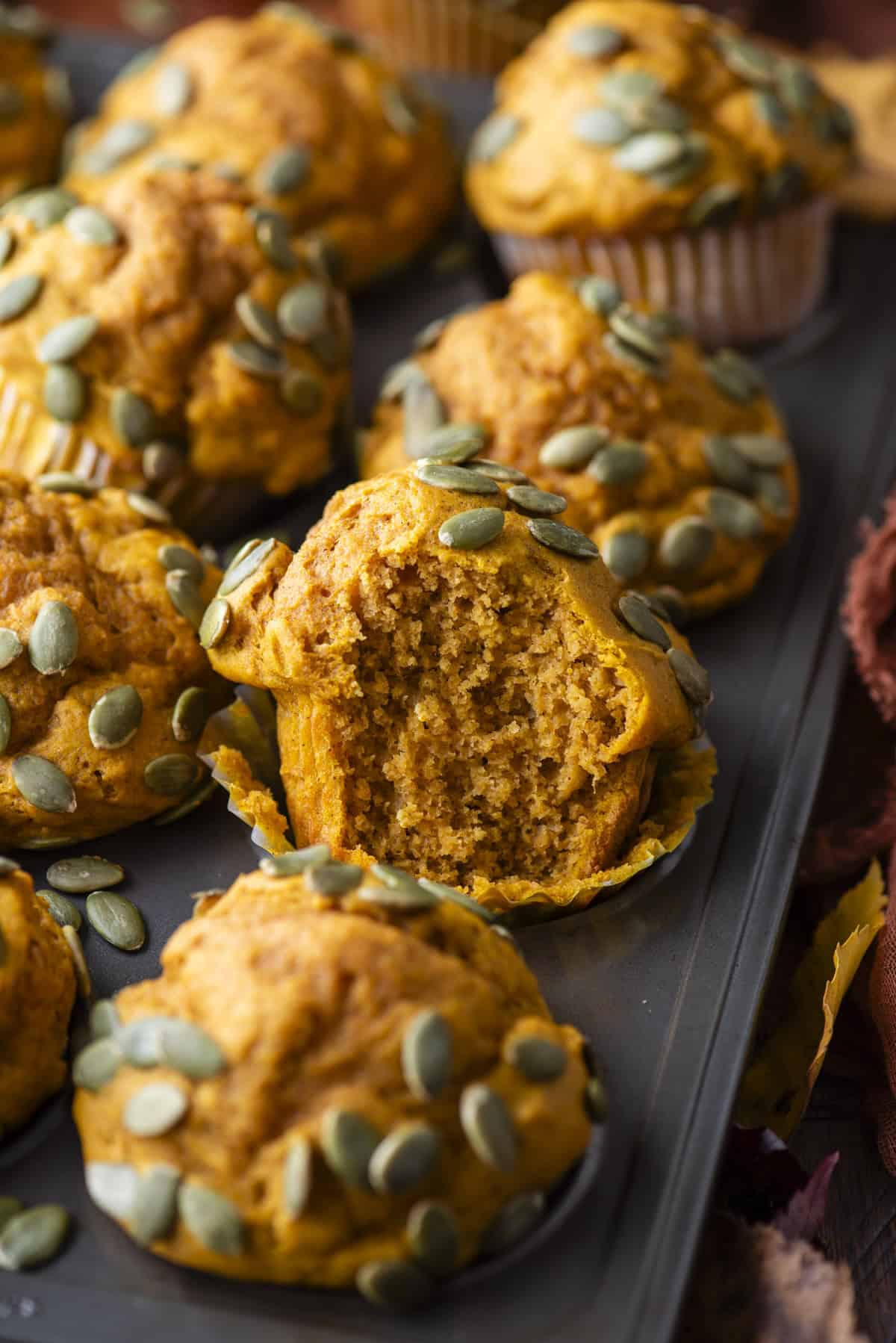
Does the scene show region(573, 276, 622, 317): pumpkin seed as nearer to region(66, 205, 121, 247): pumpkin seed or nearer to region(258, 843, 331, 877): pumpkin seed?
region(66, 205, 121, 247): pumpkin seed

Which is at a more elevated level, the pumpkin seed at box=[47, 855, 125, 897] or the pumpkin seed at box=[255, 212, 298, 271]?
the pumpkin seed at box=[255, 212, 298, 271]

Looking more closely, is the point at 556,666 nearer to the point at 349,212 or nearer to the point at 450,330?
the point at 450,330

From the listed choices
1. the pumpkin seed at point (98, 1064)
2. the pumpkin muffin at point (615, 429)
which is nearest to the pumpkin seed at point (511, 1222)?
the pumpkin seed at point (98, 1064)

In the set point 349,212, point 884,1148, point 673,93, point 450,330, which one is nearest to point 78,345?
point 450,330

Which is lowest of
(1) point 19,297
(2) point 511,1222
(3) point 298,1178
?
(2) point 511,1222

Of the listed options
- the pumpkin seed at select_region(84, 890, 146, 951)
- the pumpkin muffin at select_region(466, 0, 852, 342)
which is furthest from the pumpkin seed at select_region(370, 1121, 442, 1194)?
the pumpkin muffin at select_region(466, 0, 852, 342)

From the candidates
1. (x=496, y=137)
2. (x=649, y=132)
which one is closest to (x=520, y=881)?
(x=649, y=132)

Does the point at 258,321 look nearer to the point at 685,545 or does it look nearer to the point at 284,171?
the point at 284,171

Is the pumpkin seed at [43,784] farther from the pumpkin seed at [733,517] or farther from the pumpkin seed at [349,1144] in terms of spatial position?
the pumpkin seed at [733,517]
